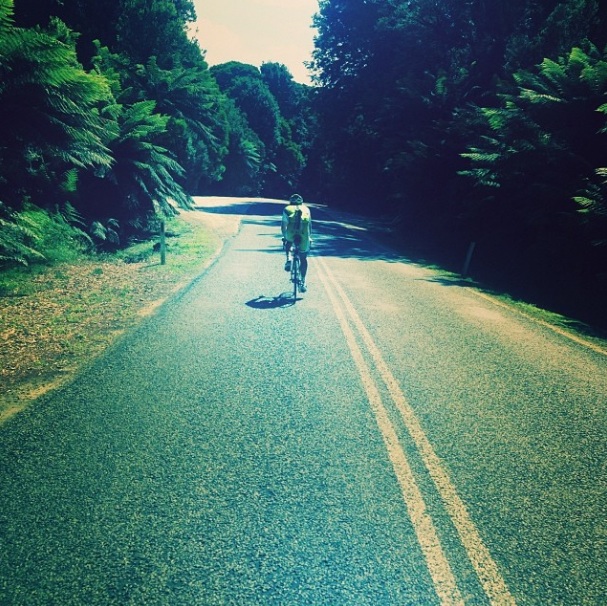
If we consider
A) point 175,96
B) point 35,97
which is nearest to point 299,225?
point 35,97

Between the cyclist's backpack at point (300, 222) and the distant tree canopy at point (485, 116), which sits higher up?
the distant tree canopy at point (485, 116)

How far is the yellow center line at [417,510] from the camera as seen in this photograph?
230 centimetres

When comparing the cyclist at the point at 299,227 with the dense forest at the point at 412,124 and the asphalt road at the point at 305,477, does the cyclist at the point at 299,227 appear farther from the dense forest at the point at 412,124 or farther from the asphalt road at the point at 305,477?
the dense forest at the point at 412,124

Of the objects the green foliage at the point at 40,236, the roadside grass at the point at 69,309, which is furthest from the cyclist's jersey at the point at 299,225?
the green foliage at the point at 40,236

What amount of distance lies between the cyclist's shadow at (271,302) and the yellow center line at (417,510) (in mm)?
3098

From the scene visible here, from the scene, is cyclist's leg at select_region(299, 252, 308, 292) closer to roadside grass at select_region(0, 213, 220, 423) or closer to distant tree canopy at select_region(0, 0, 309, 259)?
roadside grass at select_region(0, 213, 220, 423)

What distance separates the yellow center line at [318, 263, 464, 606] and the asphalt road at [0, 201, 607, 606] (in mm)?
12

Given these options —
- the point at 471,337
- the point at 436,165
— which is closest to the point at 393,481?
the point at 471,337

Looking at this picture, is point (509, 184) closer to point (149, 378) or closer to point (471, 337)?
point (471, 337)

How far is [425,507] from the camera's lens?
9.40ft

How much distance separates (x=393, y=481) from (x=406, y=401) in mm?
1335

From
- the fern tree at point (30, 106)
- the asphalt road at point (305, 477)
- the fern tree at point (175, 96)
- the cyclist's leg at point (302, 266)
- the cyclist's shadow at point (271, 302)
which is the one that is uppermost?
the fern tree at point (175, 96)

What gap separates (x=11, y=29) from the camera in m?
5.49

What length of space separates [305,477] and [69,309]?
5502mm
